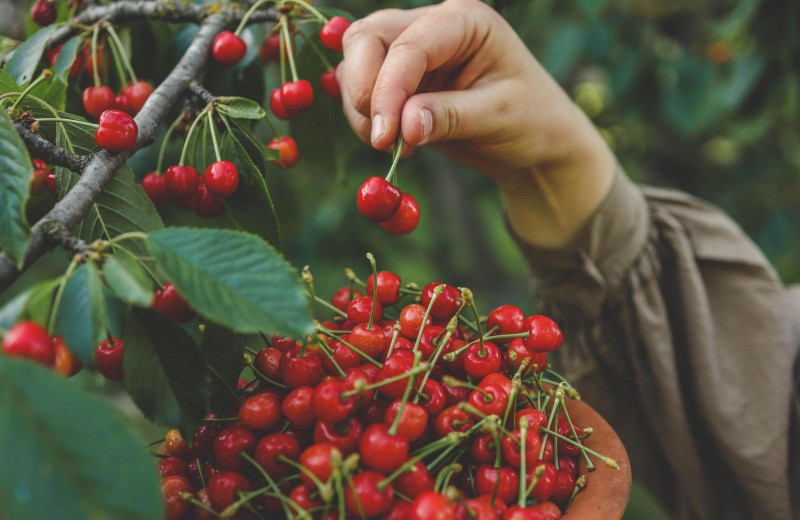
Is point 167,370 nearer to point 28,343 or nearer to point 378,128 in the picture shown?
point 28,343

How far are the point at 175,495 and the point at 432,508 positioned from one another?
0.27 m

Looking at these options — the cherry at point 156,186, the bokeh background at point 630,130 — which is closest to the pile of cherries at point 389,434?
the cherry at point 156,186

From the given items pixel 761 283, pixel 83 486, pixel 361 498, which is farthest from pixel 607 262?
pixel 83 486

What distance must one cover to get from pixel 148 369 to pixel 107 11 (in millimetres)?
656

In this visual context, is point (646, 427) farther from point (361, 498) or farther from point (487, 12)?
point (361, 498)

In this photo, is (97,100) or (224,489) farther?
(97,100)

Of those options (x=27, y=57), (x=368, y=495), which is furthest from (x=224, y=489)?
(x=27, y=57)

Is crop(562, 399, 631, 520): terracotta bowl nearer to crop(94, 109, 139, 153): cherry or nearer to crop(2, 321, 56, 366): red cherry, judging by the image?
crop(2, 321, 56, 366): red cherry

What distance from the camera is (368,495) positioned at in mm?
557

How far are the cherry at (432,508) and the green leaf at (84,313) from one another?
1.01 feet

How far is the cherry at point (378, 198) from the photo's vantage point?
72cm

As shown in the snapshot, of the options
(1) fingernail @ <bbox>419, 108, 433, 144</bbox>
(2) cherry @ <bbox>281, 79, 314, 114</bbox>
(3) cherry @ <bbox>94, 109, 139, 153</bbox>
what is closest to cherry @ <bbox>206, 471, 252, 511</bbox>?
(3) cherry @ <bbox>94, 109, 139, 153</bbox>

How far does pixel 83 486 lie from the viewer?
0.42m

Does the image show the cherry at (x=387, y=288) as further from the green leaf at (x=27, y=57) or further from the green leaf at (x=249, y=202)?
the green leaf at (x=27, y=57)
